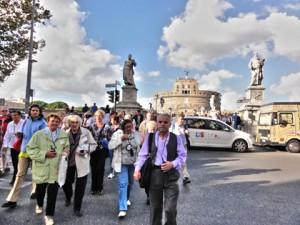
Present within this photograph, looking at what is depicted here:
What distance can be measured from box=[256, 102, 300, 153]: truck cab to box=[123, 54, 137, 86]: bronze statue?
10.6 metres

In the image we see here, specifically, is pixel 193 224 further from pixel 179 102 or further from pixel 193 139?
pixel 179 102

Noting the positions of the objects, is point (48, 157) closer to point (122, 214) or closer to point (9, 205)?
point (122, 214)

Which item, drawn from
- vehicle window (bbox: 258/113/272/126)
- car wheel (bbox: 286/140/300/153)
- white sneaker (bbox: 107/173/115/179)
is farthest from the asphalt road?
vehicle window (bbox: 258/113/272/126)

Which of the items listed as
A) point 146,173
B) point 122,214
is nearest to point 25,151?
point 122,214

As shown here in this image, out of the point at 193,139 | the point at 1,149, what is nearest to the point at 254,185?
the point at 1,149

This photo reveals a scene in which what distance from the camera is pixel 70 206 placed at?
6375 millimetres

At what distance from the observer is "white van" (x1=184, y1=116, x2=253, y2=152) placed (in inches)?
684

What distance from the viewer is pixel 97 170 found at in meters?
A: 7.58

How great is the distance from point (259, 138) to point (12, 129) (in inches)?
570

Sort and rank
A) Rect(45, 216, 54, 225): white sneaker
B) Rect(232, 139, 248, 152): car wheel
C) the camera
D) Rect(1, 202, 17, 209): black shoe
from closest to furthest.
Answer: Rect(45, 216, 54, 225): white sneaker
the camera
Rect(1, 202, 17, 209): black shoe
Rect(232, 139, 248, 152): car wheel

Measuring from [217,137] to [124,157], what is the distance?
12096mm

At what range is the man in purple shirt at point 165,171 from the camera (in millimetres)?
4406

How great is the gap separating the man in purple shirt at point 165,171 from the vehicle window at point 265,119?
1535cm

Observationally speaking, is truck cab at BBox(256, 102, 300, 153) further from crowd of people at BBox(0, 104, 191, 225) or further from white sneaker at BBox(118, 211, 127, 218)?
white sneaker at BBox(118, 211, 127, 218)
